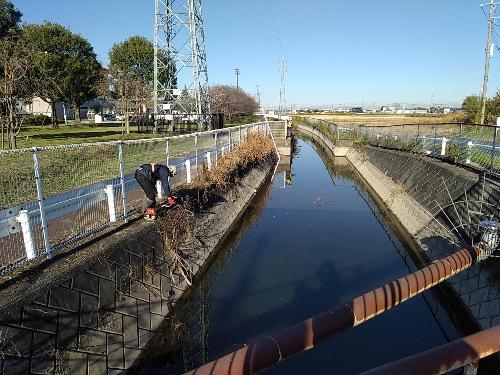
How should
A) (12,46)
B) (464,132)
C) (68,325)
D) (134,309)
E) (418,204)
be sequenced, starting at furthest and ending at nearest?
(12,46), (464,132), (418,204), (134,309), (68,325)

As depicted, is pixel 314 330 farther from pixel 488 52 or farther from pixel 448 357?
pixel 488 52

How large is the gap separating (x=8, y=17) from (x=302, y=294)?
53053 millimetres

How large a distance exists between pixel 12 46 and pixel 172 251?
863 inches

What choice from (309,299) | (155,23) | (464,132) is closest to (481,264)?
(309,299)

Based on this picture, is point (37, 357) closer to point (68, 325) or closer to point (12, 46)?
point (68, 325)

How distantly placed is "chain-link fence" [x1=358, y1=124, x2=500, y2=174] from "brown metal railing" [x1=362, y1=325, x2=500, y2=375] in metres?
10.5

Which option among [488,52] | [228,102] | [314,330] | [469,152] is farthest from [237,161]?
[228,102]

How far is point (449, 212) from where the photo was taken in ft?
35.7

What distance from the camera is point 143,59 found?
57.9 metres

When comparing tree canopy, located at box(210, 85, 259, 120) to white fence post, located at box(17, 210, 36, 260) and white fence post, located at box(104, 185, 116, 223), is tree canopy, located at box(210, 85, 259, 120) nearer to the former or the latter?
white fence post, located at box(104, 185, 116, 223)

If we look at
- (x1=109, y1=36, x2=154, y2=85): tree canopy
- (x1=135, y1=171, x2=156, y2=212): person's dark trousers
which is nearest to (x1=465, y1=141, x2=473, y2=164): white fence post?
(x1=135, y1=171, x2=156, y2=212): person's dark trousers

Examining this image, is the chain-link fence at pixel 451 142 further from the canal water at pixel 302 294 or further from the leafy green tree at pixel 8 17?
the leafy green tree at pixel 8 17

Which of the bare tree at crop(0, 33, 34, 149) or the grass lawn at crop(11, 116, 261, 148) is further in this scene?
the grass lawn at crop(11, 116, 261, 148)

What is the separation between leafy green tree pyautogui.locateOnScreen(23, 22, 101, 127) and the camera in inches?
1721
